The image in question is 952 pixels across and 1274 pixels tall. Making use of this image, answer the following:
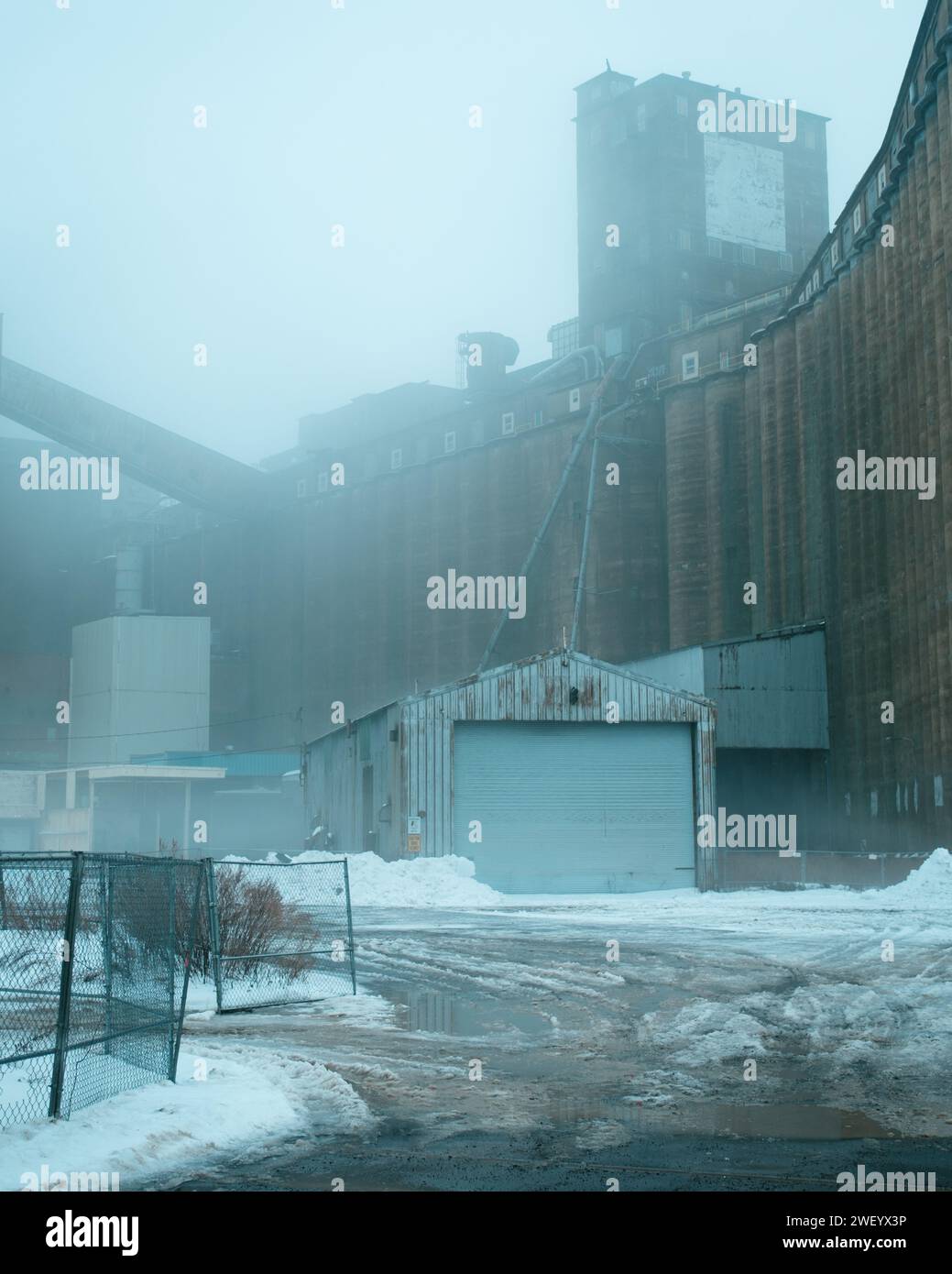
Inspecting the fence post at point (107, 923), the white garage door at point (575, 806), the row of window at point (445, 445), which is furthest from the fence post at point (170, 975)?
the row of window at point (445, 445)

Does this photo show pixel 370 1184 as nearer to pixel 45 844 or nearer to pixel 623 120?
pixel 45 844

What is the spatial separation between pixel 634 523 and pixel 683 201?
23.2m

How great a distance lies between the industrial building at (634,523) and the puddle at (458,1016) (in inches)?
674

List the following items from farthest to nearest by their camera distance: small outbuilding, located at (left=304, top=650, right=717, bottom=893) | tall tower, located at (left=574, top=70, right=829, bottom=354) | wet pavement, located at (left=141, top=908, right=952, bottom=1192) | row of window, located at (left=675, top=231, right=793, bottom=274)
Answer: row of window, located at (left=675, top=231, right=793, bottom=274) → tall tower, located at (left=574, top=70, right=829, bottom=354) → small outbuilding, located at (left=304, top=650, right=717, bottom=893) → wet pavement, located at (left=141, top=908, right=952, bottom=1192)

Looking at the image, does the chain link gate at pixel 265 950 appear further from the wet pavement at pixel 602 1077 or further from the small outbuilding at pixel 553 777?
the small outbuilding at pixel 553 777

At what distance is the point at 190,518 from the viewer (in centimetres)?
8419

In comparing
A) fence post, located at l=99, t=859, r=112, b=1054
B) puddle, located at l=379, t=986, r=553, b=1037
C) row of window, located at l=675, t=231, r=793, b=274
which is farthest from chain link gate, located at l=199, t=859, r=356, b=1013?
row of window, located at l=675, t=231, r=793, b=274

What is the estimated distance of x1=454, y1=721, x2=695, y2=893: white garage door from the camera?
32.1 metres

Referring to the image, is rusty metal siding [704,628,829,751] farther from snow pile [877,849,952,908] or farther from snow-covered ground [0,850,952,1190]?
snow-covered ground [0,850,952,1190]

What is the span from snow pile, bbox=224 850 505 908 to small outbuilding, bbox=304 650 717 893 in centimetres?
89

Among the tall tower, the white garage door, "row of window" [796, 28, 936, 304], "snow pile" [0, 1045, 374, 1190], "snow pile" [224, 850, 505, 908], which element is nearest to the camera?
"snow pile" [0, 1045, 374, 1190]

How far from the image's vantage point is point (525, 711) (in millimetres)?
32250

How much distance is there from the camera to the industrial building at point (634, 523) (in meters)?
34.9

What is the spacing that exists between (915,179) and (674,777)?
16.3 metres
